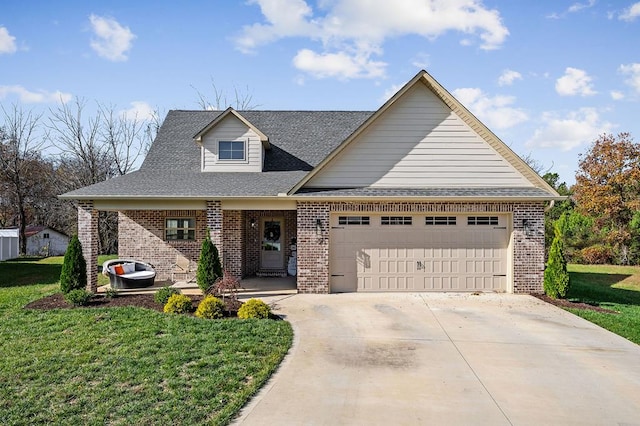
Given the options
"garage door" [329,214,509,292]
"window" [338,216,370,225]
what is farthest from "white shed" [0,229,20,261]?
"window" [338,216,370,225]

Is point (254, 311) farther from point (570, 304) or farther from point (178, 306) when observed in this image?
point (570, 304)

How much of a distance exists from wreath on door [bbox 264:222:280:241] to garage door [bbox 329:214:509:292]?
3.84m

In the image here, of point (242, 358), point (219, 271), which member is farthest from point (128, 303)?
point (242, 358)

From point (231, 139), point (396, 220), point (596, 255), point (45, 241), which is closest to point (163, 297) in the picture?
point (231, 139)

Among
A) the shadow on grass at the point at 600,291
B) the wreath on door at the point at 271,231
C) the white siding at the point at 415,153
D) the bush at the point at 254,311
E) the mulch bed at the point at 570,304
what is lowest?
the shadow on grass at the point at 600,291

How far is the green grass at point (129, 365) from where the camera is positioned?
16.5ft

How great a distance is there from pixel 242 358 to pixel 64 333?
412 cm

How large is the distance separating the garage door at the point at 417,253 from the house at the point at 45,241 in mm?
28652

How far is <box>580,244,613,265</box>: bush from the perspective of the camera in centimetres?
2566

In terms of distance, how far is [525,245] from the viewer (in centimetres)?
1230

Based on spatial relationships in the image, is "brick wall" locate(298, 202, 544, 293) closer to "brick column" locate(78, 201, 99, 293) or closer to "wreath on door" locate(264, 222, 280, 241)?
"wreath on door" locate(264, 222, 280, 241)

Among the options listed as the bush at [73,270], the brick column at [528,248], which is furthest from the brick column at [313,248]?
the bush at [73,270]

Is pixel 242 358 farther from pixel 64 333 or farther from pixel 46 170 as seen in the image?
pixel 46 170

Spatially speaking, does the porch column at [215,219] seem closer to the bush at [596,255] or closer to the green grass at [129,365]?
the green grass at [129,365]
